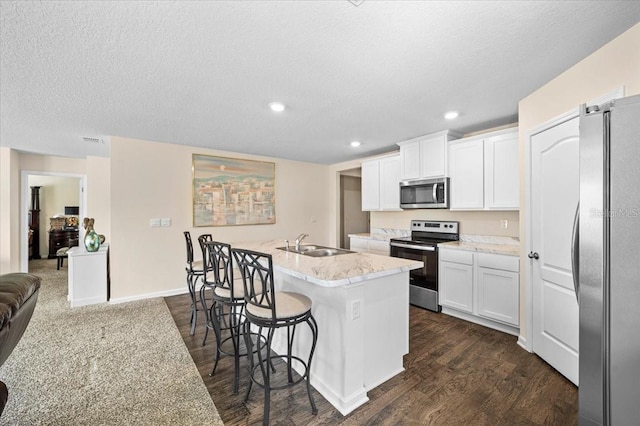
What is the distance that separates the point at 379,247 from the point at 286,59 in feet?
10.7

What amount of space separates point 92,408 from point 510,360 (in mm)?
3259

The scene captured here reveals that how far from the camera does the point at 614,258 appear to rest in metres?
0.99

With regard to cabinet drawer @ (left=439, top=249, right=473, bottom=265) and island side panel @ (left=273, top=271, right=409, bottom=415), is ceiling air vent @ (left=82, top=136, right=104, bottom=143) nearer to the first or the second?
island side panel @ (left=273, top=271, right=409, bottom=415)

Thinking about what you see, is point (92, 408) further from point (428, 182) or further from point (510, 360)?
point (428, 182)

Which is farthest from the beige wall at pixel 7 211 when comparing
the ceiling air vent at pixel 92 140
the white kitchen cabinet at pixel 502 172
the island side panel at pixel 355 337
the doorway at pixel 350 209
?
the white kitchen cabinet at pixel 502 172

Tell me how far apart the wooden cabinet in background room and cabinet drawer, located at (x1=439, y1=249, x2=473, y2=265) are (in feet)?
27.6

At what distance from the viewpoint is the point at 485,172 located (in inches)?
131

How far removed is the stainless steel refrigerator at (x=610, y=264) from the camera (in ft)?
3.12

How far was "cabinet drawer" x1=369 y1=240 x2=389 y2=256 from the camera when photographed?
4343mm

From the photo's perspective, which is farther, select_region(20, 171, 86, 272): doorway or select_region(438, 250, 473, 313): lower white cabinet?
select_region(20, 171, 86, 272): doorway

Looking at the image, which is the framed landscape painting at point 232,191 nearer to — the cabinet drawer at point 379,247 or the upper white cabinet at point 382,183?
the upper white cabinet at point 382,183

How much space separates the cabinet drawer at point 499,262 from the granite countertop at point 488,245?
0.05 m

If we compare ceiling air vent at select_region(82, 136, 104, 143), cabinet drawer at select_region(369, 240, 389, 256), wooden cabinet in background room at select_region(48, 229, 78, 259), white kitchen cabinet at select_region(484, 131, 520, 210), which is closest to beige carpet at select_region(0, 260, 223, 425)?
ceiling air vent at select_region(82, 136, 104, 143)

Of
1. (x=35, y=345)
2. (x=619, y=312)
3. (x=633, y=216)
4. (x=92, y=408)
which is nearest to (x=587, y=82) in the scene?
(x=633, y=216)
